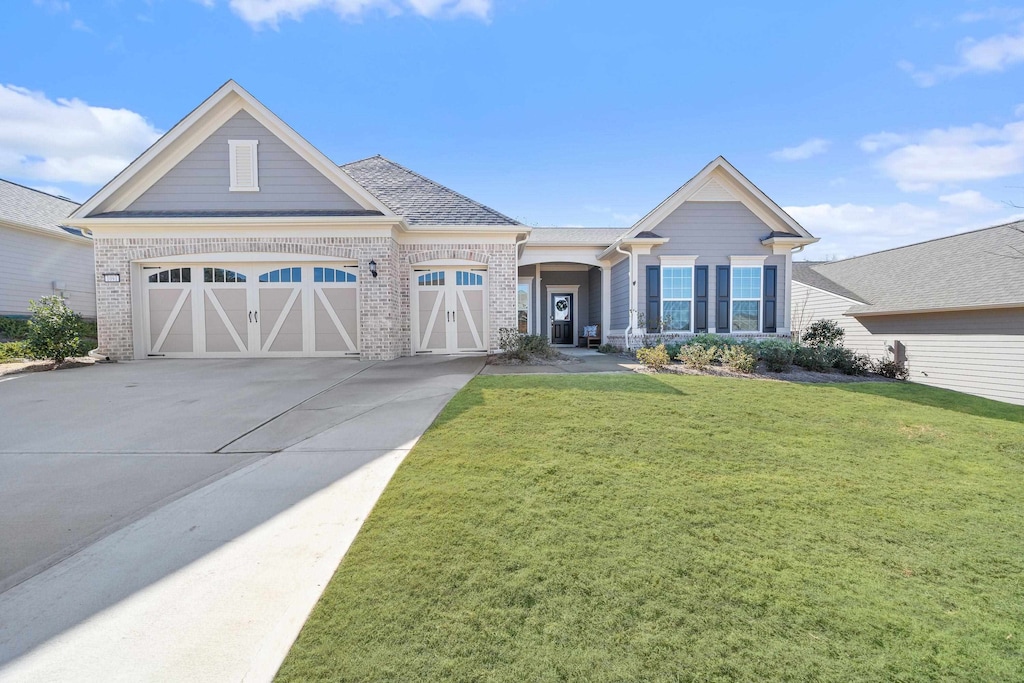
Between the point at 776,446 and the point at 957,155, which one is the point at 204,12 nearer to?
the point at 776,446

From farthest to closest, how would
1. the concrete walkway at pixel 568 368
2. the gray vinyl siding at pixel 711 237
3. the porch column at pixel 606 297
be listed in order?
the porch column at pixel 606 297 < the gray vinyl siding at pixel 711 237 < the concrete walkway at pixel 568 368

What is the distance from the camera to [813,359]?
1056cm

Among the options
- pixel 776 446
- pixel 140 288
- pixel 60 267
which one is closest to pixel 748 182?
pixel 776 446

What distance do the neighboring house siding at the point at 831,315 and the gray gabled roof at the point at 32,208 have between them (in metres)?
27.5

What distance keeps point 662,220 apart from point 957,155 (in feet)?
39.6

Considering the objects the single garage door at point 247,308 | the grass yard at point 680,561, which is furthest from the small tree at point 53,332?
the grass yard at point 680,561

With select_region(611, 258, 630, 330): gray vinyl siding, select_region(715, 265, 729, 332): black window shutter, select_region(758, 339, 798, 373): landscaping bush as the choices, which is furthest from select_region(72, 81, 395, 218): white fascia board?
select_region(715, 265, 729, 332): black window shutter

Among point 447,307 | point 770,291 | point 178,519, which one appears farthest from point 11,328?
point 770,291

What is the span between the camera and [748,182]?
13.4 meters

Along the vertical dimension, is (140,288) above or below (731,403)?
above

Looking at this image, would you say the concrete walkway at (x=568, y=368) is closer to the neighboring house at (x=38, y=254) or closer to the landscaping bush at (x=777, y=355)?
the landscaping bush at (x=777, y=355)

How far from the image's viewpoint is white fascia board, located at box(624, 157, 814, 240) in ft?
44.0

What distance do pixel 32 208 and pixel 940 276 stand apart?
33283 mm

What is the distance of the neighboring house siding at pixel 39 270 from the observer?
16000mm
